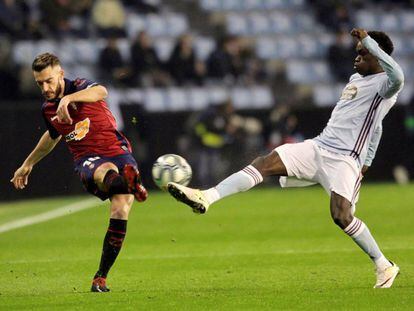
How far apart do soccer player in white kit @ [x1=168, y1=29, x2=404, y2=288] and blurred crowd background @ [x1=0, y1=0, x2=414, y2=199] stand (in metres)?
12.1

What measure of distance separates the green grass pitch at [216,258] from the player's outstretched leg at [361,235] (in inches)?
6.7

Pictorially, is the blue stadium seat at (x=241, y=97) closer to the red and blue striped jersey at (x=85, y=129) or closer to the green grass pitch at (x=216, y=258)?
the green grass pitch at (x=216, y=258)

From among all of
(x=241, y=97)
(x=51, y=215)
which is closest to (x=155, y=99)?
(x=241, y=97)

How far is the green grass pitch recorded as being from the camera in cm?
908

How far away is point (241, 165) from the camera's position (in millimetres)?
23984

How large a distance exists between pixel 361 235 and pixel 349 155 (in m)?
0.70

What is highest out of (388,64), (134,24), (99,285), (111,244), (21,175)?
(388,64)

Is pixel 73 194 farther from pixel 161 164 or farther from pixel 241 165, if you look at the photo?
pixel 161 164

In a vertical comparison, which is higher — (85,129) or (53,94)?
(53,94)

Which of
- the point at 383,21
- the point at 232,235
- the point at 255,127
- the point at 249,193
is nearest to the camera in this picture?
the point at 232,235

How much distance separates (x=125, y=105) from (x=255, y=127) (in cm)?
276

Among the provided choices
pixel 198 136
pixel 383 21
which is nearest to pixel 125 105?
pixel 198 136

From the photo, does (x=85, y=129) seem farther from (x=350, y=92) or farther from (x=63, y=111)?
(x=350, y=92)

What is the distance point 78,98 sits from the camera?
945 centimetres
